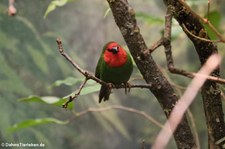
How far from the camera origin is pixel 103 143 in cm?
183

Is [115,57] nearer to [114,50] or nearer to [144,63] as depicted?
[114,50]

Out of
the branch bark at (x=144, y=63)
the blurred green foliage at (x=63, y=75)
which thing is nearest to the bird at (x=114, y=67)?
the blurred green foliage at (x=63, y=75)

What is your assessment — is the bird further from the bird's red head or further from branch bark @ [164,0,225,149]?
branch bark @ [164,0,225,149]

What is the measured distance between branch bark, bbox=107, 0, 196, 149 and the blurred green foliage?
1.28 feet

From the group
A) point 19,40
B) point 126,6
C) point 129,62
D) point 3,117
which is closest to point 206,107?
point 126,6

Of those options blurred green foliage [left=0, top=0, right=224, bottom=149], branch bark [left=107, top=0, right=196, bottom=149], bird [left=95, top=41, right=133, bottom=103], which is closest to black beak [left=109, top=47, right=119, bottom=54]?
bird [left=95, top=41, right=133, bottom=103]

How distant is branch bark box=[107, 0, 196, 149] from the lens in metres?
0.74

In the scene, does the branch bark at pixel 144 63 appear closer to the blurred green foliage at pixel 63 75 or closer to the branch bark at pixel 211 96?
the branch bark at pixel 211 96

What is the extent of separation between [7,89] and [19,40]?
8.3 inches

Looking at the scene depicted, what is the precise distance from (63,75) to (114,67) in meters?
0.60

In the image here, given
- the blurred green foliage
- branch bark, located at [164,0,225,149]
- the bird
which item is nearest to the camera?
branch bark, located at [164,0,225,149]

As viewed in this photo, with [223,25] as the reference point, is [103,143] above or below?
below

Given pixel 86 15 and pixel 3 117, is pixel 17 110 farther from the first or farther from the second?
pixel 86 15

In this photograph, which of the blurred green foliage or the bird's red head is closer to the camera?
the bird's red head
